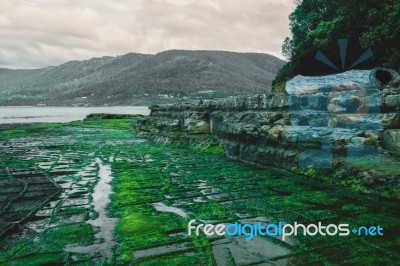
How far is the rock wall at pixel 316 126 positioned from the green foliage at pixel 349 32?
21.1ft

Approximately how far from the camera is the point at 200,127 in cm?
1307

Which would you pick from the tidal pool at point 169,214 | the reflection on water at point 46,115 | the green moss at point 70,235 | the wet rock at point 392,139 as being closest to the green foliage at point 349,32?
the wet rock at point 392,139

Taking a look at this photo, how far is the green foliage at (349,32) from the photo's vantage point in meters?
17.0

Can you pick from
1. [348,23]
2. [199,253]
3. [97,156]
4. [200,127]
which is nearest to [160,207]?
[199,253]

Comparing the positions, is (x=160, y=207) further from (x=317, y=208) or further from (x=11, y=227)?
(x=317, y=208)

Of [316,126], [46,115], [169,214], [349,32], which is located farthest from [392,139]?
[46,115]

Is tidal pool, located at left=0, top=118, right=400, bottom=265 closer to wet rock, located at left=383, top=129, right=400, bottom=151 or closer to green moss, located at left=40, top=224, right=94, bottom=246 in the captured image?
green moss, located at left=40, top=224, right=94, bottom=246

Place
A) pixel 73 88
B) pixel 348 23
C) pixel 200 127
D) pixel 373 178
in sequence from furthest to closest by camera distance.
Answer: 1. pixel 73 88
2. pixel 348 23
3. pixel 200 127
4. pixel 373 178

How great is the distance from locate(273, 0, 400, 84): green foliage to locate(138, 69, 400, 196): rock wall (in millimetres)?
6440

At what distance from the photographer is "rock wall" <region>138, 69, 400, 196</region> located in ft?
20.4

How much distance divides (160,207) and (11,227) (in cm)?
202

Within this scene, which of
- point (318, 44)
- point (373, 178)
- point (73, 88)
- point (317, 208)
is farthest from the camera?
point (73, 88)

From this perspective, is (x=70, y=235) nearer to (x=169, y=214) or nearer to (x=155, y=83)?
(x=169, y=214)

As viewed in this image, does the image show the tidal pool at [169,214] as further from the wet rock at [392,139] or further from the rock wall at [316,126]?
the wet rock at [392,139]
